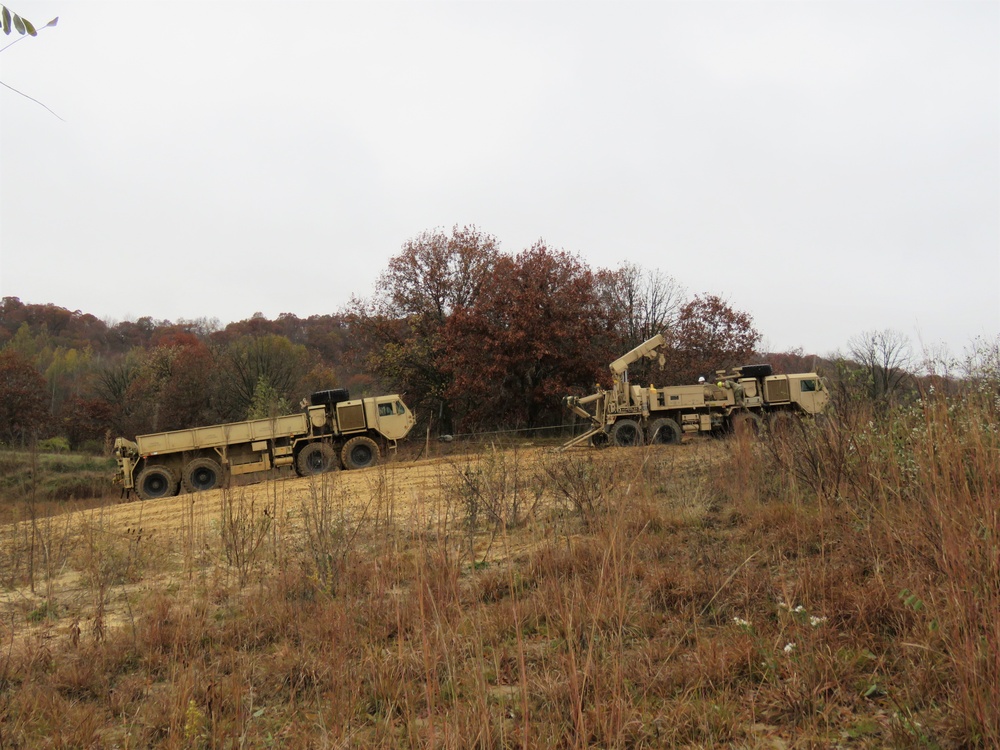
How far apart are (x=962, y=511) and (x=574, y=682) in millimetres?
2021

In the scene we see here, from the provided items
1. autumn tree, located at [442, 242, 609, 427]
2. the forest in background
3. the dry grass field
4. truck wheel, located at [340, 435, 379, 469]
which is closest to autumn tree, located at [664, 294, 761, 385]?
the forest in background

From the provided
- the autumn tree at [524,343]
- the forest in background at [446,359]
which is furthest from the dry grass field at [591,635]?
the autumn tree at [524,343]

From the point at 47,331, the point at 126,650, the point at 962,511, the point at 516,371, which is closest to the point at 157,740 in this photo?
the point at 126,650

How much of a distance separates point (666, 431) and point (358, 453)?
315 inches

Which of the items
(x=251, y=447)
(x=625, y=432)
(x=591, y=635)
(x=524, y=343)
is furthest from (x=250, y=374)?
(x=591, y=635)

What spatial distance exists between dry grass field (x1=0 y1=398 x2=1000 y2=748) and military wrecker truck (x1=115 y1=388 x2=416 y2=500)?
41.5 feet

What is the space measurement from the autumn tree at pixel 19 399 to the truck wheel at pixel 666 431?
3117 cm

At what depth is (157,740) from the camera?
144 inches

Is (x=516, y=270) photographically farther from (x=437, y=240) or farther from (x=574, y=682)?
(x=574, y=682)

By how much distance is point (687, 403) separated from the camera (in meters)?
19.8

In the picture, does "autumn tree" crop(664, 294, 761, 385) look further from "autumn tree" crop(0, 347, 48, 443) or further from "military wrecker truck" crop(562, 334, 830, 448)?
"autumn tree" crop(0, 347, 48, 443)

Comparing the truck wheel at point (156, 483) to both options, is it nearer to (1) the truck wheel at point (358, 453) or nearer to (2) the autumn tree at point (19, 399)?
(1) the truck wheel at point (358, 453)

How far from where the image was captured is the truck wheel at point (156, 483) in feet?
62.4

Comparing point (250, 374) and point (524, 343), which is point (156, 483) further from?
point (250, 374)
